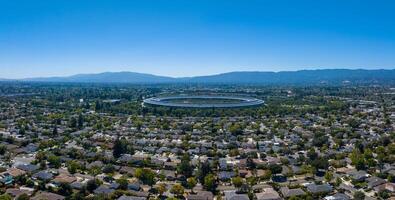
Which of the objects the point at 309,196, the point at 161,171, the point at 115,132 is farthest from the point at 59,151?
the point at 309,196

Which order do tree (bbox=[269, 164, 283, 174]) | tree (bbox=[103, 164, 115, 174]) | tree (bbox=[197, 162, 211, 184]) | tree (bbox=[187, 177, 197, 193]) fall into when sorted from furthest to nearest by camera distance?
tree (bbox=[103, 164, 115, 174]) → tree (bbox=[269, 164, 283, 174]) → tree (bbox=[197, 162, 211, 184]) → tree (bbox=[187, 177, 197, 193])

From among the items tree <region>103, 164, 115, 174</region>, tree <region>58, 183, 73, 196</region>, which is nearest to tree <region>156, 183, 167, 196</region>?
tree <region>103, 164, 115, 174</region>

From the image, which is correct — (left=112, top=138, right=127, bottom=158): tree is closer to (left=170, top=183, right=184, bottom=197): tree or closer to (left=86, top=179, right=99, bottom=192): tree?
(left=86, top=179, right=99, bottom=192): tree

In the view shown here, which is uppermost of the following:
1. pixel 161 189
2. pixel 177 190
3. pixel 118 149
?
pixel 118 149

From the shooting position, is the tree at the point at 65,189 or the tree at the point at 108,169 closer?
the tree at the point at 65,189

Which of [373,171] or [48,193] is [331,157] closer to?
[373,171]

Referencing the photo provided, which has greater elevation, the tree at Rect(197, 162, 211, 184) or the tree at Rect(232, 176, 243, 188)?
the tree at Rect(197, 162, 211, 184)

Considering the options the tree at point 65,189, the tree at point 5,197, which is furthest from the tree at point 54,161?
the tree at point 5,197

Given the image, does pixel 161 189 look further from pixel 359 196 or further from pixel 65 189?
pixel 359 196

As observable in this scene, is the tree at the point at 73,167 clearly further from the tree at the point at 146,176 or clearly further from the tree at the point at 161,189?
the tree at the point at 161,189

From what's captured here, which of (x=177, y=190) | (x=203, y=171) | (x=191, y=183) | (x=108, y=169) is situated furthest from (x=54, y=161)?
(x=203, y=171)

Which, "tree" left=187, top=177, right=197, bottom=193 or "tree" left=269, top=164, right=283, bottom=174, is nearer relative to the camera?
"tree" left=187, top=177, right=197, bottom=193
